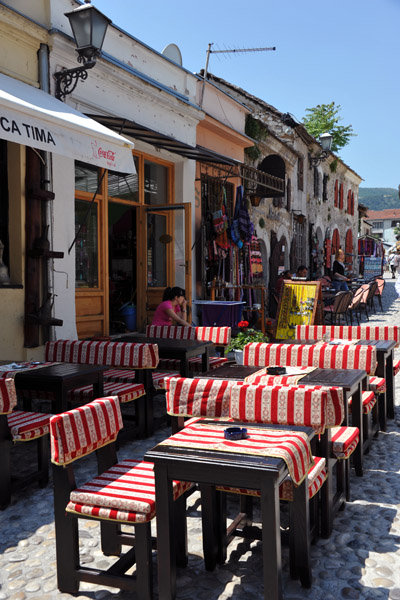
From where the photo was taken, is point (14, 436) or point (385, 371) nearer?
point (14, 436)

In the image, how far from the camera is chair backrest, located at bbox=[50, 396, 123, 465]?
8.26 feet

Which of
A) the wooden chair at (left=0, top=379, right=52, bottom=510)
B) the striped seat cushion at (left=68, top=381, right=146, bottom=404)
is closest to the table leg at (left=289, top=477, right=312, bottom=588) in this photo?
the wooden chair at (left=0, top=379, right=52, bottom=510)

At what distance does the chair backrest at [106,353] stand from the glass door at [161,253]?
368cm

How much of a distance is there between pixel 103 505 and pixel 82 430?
34 cm

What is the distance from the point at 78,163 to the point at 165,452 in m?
5.76

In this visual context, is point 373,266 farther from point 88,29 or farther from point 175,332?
point 88,29

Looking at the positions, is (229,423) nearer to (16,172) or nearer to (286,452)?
(286,452)

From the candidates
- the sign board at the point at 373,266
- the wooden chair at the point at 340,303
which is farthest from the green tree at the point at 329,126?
the wooden chair at the point at 340,303

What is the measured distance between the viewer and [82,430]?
2.65 meters

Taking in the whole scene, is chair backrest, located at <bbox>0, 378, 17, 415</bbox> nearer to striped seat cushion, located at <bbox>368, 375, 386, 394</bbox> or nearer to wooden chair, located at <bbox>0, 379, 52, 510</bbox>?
wooden chair, located at <bbox>0, 379, 52, 510</bbox>

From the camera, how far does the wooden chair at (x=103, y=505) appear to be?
97.3 inches

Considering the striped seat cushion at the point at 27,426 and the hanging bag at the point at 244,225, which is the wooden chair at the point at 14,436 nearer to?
the striped seat cushion at the point at 27,426

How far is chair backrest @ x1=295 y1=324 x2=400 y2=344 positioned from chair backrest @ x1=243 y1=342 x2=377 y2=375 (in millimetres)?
970

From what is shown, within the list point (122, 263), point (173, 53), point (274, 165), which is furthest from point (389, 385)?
point (274, 165)
